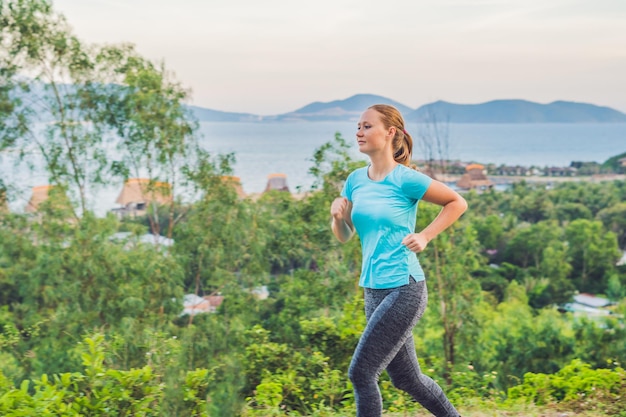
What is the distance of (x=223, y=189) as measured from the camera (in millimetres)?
14211

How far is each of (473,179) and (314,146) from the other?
39.3m

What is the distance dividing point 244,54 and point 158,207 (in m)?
20.8

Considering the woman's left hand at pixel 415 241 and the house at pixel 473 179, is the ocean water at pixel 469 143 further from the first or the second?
the woman's left hand at pixel 415 241

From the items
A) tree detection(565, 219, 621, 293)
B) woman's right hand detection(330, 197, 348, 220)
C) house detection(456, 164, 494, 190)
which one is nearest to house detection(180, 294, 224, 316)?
woman's right hand detection(330, 197, 348, 220)

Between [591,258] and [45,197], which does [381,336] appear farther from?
[591,258]

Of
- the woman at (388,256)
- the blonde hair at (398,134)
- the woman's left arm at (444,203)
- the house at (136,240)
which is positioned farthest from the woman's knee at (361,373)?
the house at (136,240)

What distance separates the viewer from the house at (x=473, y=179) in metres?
46.7

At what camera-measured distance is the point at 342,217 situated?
8.30 ft

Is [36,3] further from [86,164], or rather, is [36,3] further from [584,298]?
[584,298]

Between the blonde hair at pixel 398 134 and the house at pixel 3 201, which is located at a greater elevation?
the blonde hair at pixel 398 134

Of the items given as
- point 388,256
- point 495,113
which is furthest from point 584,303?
point 495,113

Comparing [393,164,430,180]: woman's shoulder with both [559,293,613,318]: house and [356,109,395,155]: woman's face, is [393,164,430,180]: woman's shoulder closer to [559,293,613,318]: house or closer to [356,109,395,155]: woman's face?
[356,109,395,155]: woman's face

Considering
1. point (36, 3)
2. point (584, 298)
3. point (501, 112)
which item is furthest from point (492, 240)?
point (501, 112)

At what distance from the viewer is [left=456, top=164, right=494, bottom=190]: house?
4666 centimetres
